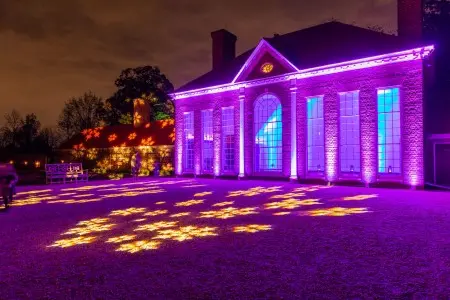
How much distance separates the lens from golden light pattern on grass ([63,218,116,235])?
8077mm

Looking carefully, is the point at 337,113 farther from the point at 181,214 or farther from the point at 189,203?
the point at 181,214

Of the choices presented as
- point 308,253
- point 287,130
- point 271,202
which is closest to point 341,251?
point 308,253

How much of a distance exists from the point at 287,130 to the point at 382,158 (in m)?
5.37

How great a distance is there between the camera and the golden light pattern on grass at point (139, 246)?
638cm

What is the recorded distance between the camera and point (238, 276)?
→ 15.8ft

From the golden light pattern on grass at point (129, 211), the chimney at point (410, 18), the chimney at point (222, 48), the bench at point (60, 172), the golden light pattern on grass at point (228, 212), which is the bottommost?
the golden light pattern on grass at point (129, 211)

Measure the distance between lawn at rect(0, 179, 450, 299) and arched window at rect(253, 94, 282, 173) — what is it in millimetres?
10934

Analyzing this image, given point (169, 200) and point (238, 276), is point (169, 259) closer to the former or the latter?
point (238, 276)

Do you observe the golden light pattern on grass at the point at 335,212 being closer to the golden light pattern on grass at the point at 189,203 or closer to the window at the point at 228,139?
the golden light pattern on grass at the point at 189,203

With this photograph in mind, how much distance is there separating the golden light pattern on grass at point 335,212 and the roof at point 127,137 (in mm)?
21185

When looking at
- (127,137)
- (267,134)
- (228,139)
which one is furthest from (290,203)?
(127,137)

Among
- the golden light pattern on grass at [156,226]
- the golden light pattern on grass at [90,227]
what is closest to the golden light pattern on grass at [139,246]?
the golden light pattern on grass at [156,226]

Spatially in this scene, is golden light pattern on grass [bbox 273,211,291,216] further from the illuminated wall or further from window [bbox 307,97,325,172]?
window [bbox 307,97,325,172]

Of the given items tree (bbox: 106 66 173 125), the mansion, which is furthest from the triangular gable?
tree (bbox: 106 66 173 125)
